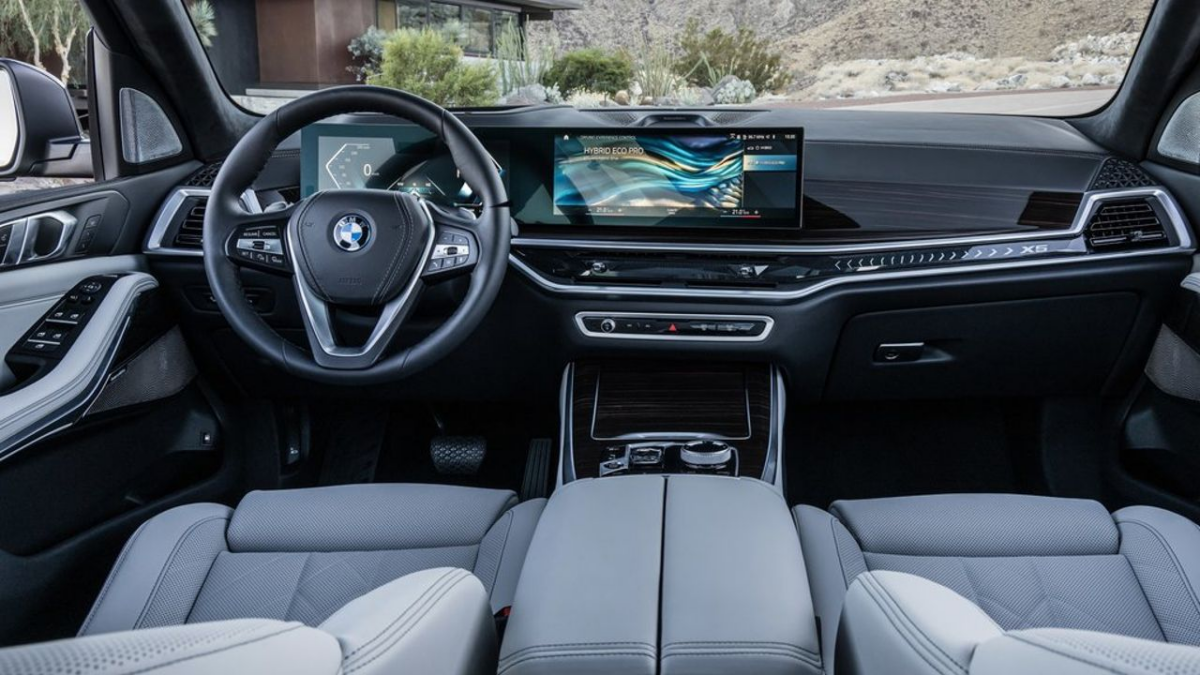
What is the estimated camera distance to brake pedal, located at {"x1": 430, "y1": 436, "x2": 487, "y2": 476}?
9.69 feet

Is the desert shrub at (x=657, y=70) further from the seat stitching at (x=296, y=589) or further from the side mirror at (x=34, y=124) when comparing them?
the seat stitching at (x=296, y=589)

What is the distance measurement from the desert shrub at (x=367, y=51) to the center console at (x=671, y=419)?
3.00ft

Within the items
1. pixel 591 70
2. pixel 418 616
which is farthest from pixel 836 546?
pixel 591 70

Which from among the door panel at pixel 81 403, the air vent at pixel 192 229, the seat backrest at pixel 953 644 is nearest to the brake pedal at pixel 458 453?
the door panel at pixel 81 403

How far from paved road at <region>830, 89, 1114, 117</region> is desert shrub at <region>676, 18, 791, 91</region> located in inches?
8.5

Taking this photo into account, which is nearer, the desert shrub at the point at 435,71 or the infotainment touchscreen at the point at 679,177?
the infotainment touchscreen at the point at 679,177

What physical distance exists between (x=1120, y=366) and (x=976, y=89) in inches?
31.8

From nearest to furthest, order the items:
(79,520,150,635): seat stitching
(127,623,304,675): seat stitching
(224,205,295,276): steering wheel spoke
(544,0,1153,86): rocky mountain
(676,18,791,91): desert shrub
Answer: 1. (127,623,304,675): seat stitching
2. (79,520,150,635): seat stitching
3. (224,205,295,276): steering wheel spoke
4. (544,0,1153,86): rocky mountain
5. (676,18,791,91): desert shrub

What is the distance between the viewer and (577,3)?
2547 millimetres

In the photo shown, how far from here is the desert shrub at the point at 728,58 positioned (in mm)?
2506

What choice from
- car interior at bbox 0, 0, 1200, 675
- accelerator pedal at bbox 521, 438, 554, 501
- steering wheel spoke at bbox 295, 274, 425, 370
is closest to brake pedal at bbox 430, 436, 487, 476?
car interior at bbox 0, 0, 1200, 675

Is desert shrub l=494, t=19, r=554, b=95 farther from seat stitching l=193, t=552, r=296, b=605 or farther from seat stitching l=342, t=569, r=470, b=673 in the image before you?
seat stitching l=342, t=569, r=470, b=673

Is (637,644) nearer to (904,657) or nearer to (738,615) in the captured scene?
(738,615)

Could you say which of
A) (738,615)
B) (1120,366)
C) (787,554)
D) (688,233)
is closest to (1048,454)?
(1120,366)
